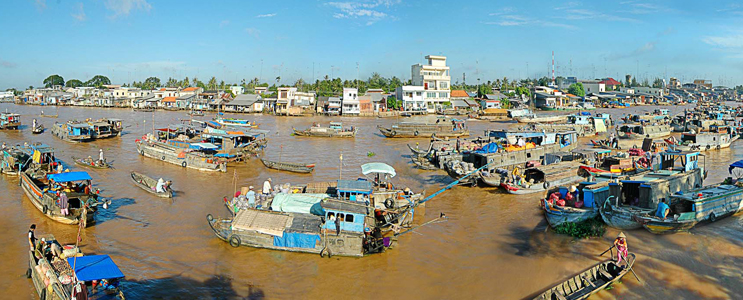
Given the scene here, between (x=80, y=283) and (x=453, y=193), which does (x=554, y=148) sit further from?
(x=80, y=283)

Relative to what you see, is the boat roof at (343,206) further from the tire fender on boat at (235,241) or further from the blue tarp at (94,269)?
the blue tarp at (94,269)

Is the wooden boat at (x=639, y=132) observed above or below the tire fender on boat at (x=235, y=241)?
above

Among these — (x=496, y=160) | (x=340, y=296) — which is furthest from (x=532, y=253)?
(x=496, y=160)

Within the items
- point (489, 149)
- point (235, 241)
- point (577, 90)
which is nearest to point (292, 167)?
point (489, 149)

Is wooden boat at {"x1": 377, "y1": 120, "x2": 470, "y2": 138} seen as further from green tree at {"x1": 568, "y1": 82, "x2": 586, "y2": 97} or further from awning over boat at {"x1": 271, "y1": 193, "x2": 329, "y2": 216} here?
green tree at {"x1": 568, "y1": 82, "x2": 586, "y2": 97}

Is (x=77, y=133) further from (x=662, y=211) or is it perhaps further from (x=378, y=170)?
(x=662, y=211)

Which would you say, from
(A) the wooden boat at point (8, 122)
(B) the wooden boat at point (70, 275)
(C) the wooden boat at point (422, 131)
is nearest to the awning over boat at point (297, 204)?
(B) the wooden boat at point (70, 275)
